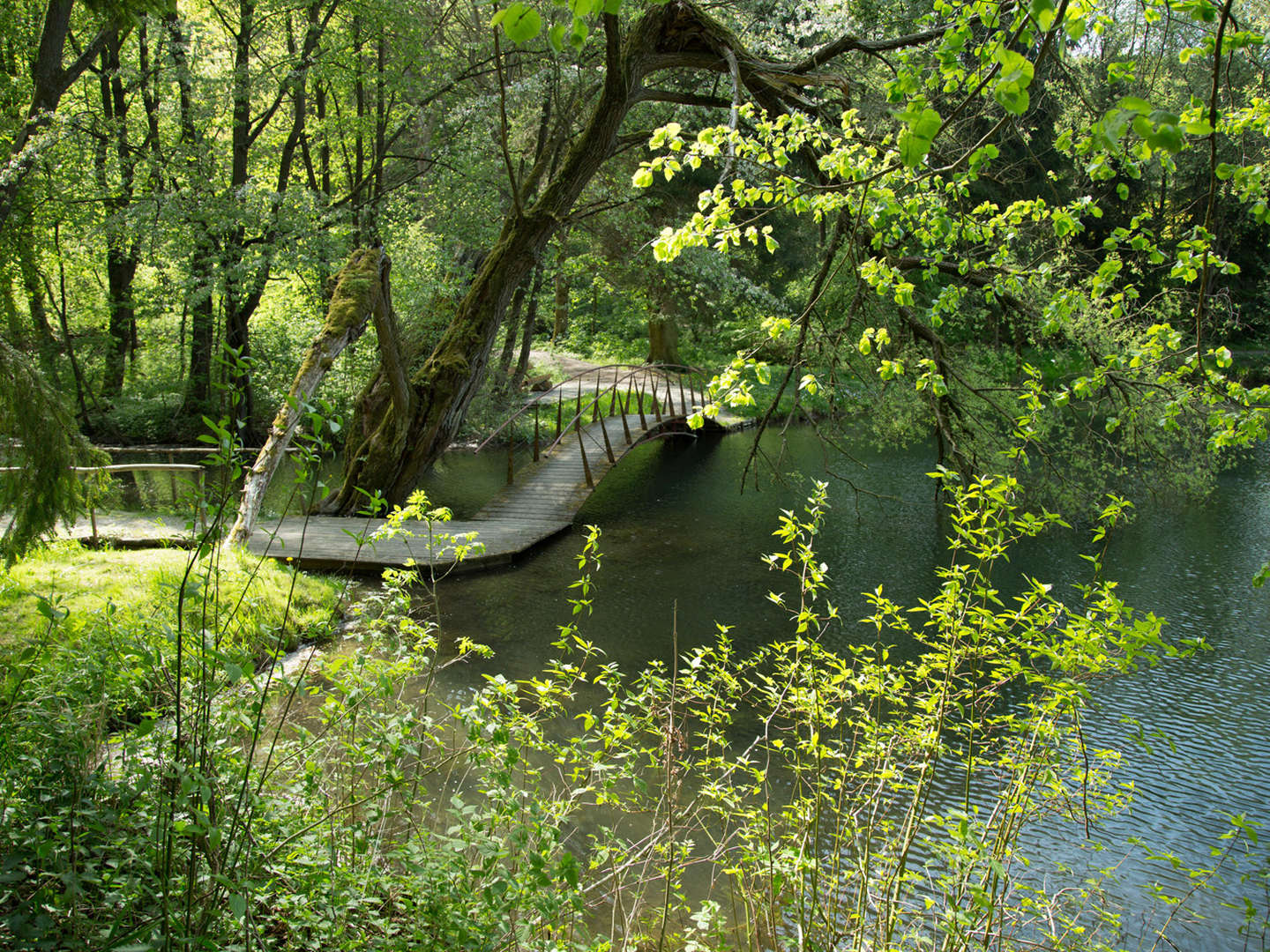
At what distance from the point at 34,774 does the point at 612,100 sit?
26.7 ft

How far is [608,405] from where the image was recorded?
18.2 meters

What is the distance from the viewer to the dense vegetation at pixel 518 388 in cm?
240

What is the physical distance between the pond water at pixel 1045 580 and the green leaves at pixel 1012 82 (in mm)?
2190

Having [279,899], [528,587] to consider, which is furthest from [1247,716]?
[279,899]

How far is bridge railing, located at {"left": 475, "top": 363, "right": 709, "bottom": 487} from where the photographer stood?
11.9m

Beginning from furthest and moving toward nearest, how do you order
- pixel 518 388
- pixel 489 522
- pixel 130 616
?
pixel 518 388 → pixel 489 522 → pixel 130 616

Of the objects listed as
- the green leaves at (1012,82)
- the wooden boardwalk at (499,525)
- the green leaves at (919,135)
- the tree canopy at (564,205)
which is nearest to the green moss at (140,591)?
the wooden boardwalk at (499,525)

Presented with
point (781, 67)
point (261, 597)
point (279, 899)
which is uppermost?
point (781, 67)

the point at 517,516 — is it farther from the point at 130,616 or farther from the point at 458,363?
the point at 130,616

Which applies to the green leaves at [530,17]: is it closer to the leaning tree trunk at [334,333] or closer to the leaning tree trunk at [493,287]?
the leaning tree trunk at [334,333]

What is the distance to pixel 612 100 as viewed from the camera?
29.1 feet

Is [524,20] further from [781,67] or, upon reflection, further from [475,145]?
[475,145]

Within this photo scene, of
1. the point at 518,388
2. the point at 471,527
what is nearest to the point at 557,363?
the point at 518,388

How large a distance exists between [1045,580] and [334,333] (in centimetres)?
774
